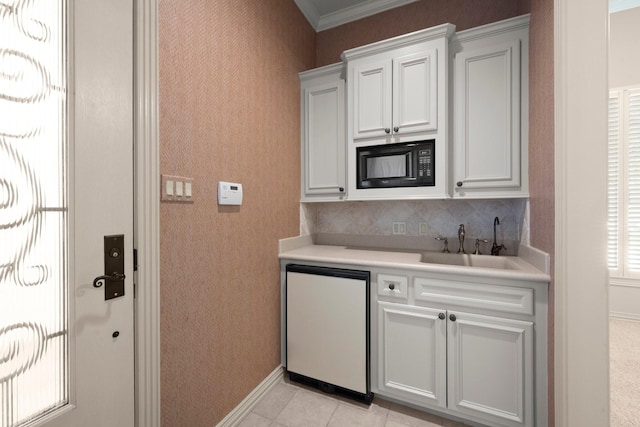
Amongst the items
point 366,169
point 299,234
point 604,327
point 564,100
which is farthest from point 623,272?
point 299,234

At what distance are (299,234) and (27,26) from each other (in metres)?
1.87

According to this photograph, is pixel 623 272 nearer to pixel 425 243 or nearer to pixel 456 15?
pixel 425 243

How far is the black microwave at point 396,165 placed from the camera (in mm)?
1799

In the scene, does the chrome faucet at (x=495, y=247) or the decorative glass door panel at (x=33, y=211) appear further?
the chrome faucet at (x=495, y=247)

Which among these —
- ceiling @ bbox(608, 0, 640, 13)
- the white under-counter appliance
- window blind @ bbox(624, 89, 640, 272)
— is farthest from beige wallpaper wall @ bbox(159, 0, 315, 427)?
window blind @ bbox(624, 89, 640, 272)

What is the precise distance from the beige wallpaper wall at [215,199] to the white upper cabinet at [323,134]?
0.70 feet

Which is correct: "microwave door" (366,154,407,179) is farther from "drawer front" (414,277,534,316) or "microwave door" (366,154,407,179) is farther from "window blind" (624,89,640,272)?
"window blind" (624,89,640,272)

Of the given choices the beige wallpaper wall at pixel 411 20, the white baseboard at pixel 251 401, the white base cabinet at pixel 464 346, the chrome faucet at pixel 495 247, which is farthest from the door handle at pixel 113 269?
the beige wallpaper wall at pixel 411 20

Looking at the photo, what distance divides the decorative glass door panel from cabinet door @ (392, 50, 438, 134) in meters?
1.74

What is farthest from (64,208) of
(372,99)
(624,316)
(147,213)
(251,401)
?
(624,316)

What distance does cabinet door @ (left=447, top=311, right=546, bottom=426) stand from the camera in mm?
1360

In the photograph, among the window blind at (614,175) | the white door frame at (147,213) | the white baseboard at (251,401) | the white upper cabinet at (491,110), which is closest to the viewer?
the white door frame at (147,213)

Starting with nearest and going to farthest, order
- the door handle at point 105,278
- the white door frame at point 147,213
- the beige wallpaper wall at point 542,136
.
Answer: the door handle at point 105,278
the white door frame at point 147,213
the beige wallpaper wall at point 542,136

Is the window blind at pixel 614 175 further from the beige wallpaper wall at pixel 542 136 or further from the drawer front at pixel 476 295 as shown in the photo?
the drawer front at pixel 476 295
